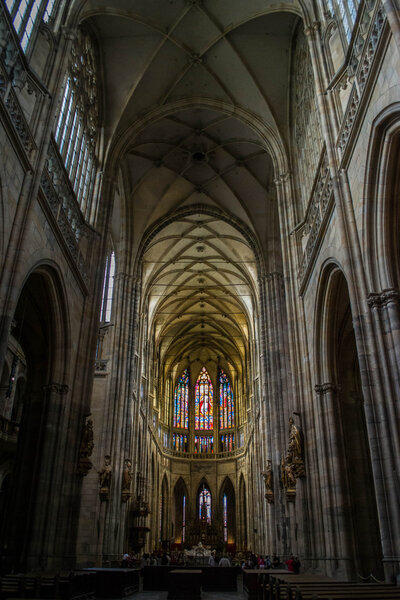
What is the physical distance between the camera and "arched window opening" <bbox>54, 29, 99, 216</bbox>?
48.9 feet

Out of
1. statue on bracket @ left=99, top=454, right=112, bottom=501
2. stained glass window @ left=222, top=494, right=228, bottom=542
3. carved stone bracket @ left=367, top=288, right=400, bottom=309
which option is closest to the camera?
carved stone bracket @ left=367, top=288, right=400, bottom=309

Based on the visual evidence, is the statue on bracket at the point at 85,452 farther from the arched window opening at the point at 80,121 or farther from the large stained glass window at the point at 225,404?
the large stained glass window at the point at 225,404

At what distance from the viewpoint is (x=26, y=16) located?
37.2 feet

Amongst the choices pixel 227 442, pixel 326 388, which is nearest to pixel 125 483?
pixel 326 388

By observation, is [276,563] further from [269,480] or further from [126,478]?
[126,478]

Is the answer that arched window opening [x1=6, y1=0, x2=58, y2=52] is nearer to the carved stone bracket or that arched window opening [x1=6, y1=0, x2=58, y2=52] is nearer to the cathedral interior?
the cathedral interior

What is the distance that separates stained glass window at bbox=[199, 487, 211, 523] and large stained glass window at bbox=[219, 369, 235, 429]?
6229mm

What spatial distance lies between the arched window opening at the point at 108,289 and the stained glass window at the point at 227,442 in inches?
1048

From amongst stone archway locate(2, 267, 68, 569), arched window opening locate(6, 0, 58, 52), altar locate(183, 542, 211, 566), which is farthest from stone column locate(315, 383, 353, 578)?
altar locate(183, 542, 211, 566)

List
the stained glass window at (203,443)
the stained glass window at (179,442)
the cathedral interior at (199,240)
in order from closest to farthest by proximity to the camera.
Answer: the cathedral interior at (199,240), the stained glass window at (179,442), the stained glass window at (203,443)

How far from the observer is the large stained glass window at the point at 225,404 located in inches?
1891

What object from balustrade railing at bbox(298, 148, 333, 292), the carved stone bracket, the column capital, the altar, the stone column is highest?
balustrade railing at bbox(298, 148, 333, 292)

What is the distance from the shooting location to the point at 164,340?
4259 centimetres

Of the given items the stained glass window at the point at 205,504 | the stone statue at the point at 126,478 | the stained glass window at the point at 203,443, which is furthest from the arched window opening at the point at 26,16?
the stained glass window at the point at 205,504
